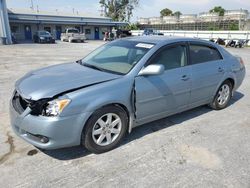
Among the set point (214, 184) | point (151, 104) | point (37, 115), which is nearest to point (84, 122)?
point (37, 115)

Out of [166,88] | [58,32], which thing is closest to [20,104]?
[166,88]

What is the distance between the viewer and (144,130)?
4156 mm

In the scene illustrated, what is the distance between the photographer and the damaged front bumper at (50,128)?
2.91m

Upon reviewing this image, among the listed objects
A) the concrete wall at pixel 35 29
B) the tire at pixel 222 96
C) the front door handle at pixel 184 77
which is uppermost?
the concrete wall at pixel 35 29

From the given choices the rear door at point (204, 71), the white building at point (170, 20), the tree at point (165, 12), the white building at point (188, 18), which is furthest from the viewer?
the tree at point (165, 12)

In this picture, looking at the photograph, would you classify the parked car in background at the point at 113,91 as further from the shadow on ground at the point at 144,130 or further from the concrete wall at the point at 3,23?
the concrete wall at the point at 3,23

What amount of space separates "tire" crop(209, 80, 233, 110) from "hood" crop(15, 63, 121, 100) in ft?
8.49

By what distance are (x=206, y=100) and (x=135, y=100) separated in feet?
6.38

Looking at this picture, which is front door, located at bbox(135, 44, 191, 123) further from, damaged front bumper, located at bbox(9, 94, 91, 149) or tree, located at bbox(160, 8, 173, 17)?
tree, located at bbox(160, 8, 173, 17)

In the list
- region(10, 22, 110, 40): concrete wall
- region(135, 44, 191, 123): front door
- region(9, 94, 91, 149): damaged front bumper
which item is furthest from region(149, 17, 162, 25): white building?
region(9, 94, 91, 149): damaged front bumper

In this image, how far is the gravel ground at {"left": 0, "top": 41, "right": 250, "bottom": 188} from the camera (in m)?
2.84

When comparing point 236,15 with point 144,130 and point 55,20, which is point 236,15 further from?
point 144,130

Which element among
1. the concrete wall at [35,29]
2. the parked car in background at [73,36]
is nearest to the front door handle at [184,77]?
the parked car in background at [73,36]

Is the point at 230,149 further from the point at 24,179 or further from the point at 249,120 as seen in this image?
the point at 24,179
